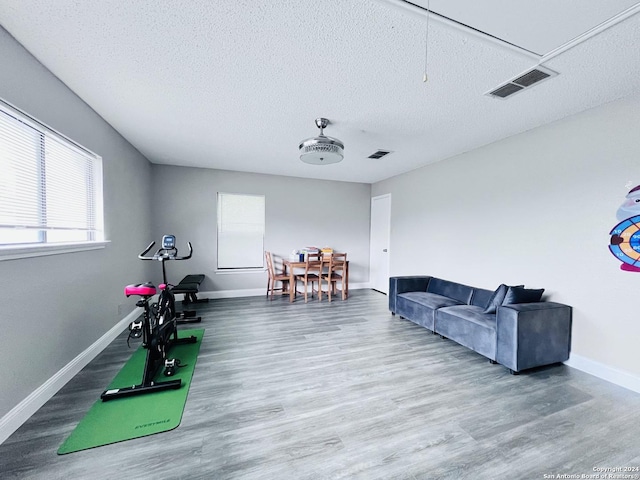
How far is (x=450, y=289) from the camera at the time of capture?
155 inches

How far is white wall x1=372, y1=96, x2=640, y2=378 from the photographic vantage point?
7.72 ft

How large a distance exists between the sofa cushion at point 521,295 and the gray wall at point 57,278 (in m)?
4.11

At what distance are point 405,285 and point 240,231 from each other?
3411 mm

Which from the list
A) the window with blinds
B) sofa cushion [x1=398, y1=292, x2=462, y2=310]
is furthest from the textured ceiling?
sofa cushion [x1=398, y1=292, x2=462, y2=310]

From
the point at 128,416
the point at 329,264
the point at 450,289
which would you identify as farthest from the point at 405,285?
the point at 128,416

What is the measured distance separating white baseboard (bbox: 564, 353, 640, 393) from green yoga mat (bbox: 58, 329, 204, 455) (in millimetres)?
3674

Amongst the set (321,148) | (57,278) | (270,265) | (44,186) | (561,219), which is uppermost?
(321,148)

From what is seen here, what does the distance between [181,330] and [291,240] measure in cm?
282

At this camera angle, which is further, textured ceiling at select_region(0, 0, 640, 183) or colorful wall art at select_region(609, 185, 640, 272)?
colorful wall art at select_region(609, 185, 640, 272)

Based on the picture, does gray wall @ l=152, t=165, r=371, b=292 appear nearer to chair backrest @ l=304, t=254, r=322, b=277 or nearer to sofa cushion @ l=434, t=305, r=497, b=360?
chair backrest @ l=304, t=254, r=322, b=277

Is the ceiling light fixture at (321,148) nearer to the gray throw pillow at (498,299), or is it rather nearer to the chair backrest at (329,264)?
the gray throw pillow at (498,299)

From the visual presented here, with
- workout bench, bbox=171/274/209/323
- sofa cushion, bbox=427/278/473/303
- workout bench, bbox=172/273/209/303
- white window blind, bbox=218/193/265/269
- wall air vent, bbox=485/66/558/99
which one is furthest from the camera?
white window blind, bbox=218/193/265/269

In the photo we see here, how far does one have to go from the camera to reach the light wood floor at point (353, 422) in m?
1.48

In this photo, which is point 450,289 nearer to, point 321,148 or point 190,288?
point 321,148
